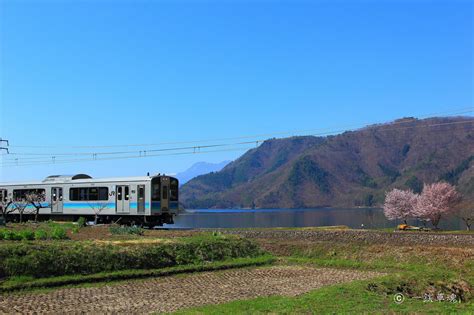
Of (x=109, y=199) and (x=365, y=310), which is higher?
(x=109, y=199)

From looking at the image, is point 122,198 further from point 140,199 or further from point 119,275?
point 119,275

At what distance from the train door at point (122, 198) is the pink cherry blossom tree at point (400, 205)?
95.6 feet

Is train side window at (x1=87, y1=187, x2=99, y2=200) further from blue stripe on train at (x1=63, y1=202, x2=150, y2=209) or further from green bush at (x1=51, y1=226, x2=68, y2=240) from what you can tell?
green bush at (x1=51, y1=226, x2=68, y2=240)

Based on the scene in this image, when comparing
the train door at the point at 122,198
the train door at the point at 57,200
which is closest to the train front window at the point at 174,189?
the train door at the point at 122,198

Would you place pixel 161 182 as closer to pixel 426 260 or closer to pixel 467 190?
pixel 426 260

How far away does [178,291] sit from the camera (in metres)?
14.4

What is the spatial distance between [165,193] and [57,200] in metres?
9.17

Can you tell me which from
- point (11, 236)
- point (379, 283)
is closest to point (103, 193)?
point (11, 236)

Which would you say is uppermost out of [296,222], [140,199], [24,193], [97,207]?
[24,193]

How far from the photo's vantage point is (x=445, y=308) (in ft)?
35.3

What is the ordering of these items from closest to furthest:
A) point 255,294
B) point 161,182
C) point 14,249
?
point 255,294 → point 14,249 → point 161,182

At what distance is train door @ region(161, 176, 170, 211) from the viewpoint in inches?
1406

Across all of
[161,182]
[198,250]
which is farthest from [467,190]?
[198,250]

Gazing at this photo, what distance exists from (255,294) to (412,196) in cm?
4454
